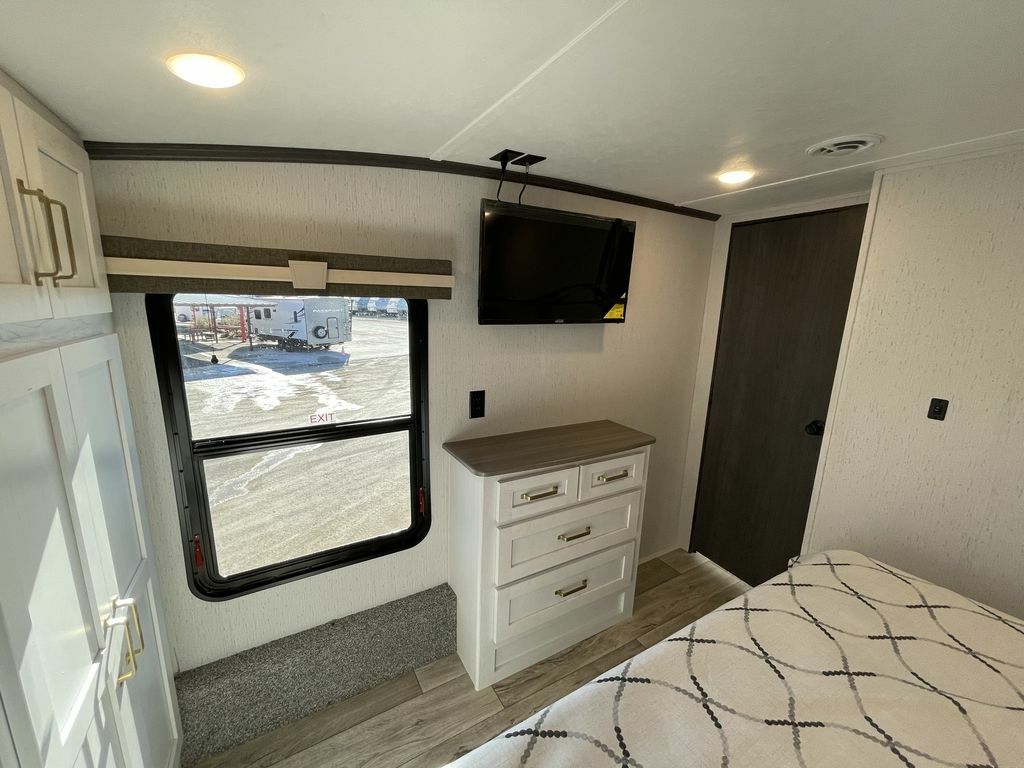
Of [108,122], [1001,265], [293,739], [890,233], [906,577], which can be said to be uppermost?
[108,122]

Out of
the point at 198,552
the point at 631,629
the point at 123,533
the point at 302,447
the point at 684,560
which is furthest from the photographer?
the point at 684,560

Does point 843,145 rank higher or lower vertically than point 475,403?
higher

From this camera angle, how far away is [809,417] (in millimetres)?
2160

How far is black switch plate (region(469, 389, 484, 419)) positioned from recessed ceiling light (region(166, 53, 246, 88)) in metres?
1.36

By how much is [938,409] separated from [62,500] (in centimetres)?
275

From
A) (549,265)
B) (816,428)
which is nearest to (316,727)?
(549,265)

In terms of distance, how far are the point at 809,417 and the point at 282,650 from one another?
2703 mm

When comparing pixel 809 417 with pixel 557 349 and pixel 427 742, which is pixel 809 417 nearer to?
pixel 557 349

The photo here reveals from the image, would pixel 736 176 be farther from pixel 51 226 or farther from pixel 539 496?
pixel 51 226

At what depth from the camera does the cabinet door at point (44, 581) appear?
0.67m

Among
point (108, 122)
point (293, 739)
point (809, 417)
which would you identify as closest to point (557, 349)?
point (809, 417)

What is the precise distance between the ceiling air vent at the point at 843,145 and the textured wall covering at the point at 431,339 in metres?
0.91

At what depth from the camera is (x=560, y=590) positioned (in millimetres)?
2006

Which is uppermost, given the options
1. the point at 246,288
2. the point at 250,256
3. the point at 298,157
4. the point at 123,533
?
the point at 298,157
